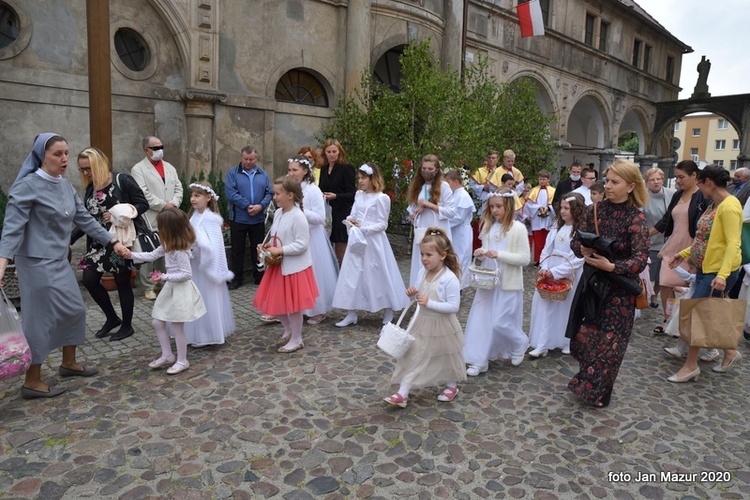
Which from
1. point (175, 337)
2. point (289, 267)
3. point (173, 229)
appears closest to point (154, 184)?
point (173, 229)

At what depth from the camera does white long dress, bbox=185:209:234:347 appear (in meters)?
5.26

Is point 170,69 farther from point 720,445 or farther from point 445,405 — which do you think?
point 720,445

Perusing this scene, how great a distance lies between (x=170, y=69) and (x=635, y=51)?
24112 mm

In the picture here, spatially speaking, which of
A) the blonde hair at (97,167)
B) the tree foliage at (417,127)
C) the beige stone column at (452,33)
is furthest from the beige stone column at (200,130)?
the beige stone column at (452,33)

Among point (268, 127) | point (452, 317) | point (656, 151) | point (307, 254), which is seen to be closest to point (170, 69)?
point (268, 127)

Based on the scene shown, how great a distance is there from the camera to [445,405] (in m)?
4.29

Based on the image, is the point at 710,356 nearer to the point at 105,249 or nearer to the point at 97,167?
the point at 105,249

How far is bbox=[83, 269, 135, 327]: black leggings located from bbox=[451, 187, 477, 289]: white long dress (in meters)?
4.16

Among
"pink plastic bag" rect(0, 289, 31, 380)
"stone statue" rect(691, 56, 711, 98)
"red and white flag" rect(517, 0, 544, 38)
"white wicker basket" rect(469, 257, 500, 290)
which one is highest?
"stone statue" rect(691, 56, 711, 98)

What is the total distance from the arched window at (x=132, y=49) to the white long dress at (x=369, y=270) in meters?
6.60

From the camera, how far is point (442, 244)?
4.20m

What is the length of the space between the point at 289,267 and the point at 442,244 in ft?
5.98

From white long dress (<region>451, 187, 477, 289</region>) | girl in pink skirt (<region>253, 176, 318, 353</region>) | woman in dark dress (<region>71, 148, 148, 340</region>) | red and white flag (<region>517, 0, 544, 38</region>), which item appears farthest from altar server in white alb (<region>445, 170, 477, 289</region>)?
red and white flag (<region>517, 0, 544, 38</region>)

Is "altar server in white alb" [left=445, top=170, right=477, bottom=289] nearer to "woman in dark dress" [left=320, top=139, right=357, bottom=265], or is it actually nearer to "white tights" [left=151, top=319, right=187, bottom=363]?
"woman in dark dress" [left=320, top=139, right=357, bottom=265]
